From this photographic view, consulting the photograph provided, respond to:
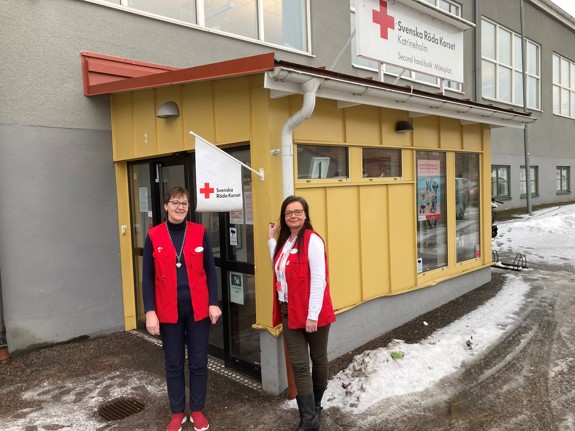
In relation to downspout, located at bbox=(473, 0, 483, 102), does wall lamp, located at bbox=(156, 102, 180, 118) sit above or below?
below

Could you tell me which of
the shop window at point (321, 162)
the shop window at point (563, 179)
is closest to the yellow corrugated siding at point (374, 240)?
the shop window at point (321, 162)

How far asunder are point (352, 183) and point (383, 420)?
2382mm

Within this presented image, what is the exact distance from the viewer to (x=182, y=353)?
3.66 metres

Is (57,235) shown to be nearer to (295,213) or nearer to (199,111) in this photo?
(199,111)

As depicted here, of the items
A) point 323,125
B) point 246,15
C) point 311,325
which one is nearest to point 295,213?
point 311,325

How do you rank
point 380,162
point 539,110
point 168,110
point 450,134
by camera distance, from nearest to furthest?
point 168,110
point 380,162
point 450,134
point 539,110

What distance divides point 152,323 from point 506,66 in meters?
15.8

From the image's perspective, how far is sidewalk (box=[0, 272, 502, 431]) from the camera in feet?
12.6

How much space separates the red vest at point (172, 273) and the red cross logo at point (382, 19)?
340 cm

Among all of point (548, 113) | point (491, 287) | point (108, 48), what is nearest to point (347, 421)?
point (491, 287)

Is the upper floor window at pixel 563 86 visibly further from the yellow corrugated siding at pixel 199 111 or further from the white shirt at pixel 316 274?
the white shirt at pixel 316 274

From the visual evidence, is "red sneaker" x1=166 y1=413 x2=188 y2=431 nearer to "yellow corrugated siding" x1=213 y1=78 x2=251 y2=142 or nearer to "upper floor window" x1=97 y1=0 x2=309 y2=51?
"yellow corrugated siding" x1=213 y1=78 x2=251 y2=142

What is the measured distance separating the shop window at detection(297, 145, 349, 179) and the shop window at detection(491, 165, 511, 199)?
1210 cm

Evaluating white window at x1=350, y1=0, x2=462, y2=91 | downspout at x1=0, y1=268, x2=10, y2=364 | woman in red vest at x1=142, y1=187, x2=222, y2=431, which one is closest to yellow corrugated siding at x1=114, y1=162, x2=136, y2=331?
downspout at x1=0, y1=268, x2=10, y2=364
